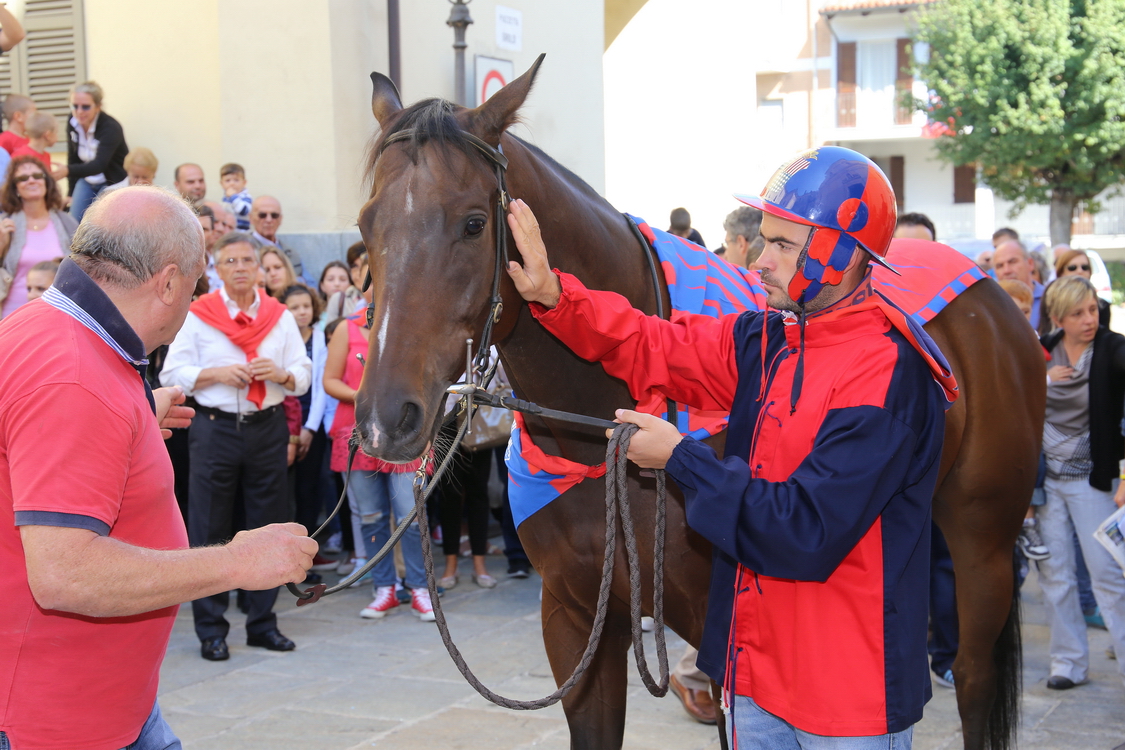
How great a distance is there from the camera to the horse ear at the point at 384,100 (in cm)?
254

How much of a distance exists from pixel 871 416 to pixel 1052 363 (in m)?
3.77

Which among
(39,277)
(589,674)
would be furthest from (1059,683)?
(39,277)

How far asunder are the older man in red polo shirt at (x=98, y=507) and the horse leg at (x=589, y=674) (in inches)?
40.5

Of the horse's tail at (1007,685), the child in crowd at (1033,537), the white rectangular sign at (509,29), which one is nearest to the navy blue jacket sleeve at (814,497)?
the horse's tail at (1007,685)

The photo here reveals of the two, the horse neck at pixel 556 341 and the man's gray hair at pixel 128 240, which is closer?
the man's gray hair at pixel 128 240

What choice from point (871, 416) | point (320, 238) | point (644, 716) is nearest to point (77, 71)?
point (320, 238)

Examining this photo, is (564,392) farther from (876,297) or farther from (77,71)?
(77,71)

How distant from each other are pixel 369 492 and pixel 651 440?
4301 millimetres

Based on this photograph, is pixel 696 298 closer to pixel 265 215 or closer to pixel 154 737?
pixel 154 737

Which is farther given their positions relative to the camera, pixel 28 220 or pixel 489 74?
pixel 489 74

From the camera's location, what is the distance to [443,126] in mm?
2266

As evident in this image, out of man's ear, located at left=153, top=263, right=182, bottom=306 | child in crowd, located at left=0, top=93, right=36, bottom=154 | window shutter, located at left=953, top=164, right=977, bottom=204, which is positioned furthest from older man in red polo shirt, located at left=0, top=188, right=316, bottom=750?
window shutter, located at left=953, top=164, right=977, bottom=204

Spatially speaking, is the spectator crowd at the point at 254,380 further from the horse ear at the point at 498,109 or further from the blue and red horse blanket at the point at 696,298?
the horse ear at the point at 498,109

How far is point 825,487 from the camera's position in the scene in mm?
1809
